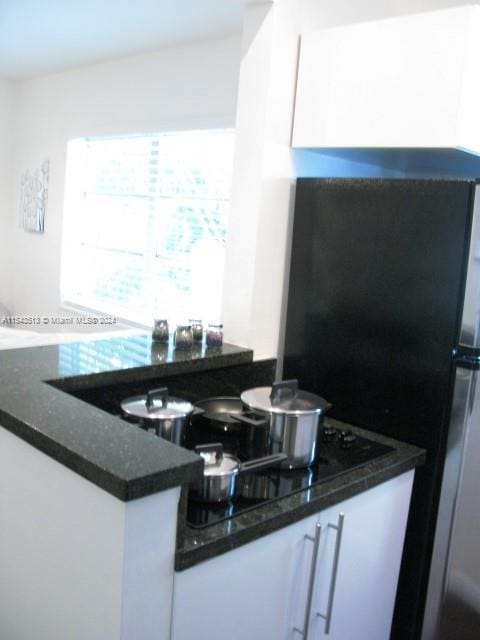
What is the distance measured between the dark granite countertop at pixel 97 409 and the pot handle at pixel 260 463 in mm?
257

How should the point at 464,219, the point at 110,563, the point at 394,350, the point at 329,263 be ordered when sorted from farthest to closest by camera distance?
1. the point at 329,263
2. the point at 394,350
3. the point at 464,219
4. the point at 110,563

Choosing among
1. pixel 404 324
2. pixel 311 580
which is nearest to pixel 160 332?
pixel 404 324

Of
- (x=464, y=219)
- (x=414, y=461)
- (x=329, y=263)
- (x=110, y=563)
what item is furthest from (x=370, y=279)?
(x=110, y=563)

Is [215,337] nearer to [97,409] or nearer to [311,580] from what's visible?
[97,409]

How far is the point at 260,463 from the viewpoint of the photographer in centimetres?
133

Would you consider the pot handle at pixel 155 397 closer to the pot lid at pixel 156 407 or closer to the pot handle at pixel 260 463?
the pot lid at pixel 156 407

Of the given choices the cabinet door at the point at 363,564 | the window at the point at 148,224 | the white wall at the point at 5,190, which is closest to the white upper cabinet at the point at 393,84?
the cabinet door at the point at 363,564

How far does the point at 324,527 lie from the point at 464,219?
0.87 m

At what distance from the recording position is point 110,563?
0.99m

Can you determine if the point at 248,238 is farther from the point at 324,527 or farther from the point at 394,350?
the point at 324,527

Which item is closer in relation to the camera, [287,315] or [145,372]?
[145,372]

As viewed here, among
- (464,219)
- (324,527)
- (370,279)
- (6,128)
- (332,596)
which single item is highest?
(6,128)

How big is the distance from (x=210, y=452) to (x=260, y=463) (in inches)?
4.8

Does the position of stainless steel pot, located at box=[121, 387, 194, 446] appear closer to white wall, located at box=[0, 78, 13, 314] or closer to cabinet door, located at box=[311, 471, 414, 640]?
cabinet door, located at box=[311, 471, 414, 640]
